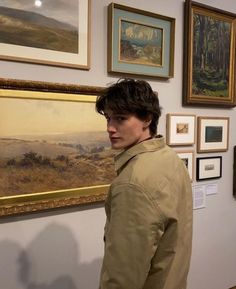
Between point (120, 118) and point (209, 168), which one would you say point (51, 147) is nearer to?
point (120, 118)


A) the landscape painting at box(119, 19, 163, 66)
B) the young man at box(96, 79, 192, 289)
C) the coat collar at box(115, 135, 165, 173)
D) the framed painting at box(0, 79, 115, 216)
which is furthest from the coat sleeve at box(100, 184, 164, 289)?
the landscape painting at box(119, 19, 163, 66)

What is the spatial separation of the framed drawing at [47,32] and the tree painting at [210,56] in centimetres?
78

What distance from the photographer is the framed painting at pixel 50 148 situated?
1.41 metres

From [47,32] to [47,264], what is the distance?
117 cm

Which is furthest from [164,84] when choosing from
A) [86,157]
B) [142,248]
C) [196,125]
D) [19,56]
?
[142,248]

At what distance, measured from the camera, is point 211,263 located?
2227mm

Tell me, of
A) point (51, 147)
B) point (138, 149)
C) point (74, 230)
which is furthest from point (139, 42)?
point (74, 230)

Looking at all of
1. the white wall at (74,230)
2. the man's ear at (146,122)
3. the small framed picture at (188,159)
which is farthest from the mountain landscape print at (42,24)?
the small framed picture at (188,159)

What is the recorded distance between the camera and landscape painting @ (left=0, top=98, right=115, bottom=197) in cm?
142

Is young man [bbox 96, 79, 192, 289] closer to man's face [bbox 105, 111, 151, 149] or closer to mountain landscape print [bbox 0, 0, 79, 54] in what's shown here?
man's face [bbox 105, 111, 151, 149]

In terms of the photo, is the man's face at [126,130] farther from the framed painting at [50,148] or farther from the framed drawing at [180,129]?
the framed drawing at [180,129]

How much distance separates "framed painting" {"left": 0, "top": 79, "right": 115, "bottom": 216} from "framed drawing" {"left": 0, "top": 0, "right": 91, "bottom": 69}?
132 millimetres

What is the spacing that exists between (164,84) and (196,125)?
0.38 metres

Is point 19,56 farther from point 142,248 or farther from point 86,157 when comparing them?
point 142,248
